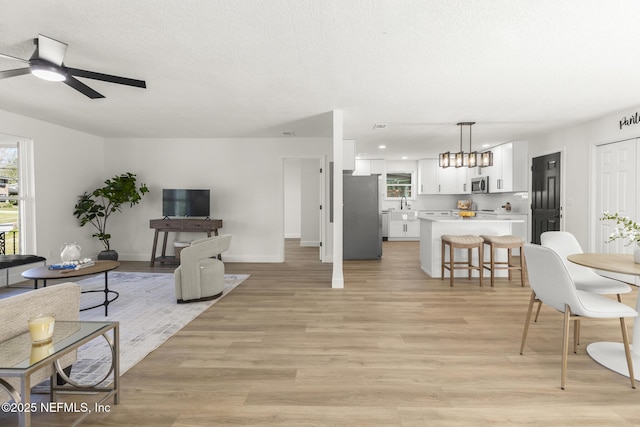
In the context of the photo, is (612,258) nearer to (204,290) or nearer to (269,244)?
(204,290)

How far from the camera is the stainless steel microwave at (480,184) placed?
757 centimetres

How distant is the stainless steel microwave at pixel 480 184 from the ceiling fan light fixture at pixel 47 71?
7.75 metres

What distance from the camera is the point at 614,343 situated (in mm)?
2561

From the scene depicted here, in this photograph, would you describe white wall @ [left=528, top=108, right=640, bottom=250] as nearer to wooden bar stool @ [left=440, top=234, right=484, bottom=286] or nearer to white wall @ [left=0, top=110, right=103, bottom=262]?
wooden bar stool @ [left=440, top=234, right=484, bottom=286]

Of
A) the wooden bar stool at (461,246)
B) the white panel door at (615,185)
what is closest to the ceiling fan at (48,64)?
the wooden bar stool at (461,246)

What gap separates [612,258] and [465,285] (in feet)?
7.10

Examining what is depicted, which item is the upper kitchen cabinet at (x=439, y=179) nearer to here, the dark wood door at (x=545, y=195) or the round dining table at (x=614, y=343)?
the dark wood door at (x=545, y=195)

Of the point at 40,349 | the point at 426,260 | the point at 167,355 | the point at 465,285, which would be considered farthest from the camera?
the point at 426,260

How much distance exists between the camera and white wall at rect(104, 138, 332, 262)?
641cm

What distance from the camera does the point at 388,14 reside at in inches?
84.7

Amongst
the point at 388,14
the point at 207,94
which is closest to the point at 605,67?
the point at 388,14

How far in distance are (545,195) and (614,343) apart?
14.0 ft

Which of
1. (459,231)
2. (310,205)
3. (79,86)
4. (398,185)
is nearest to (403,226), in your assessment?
(398,185)

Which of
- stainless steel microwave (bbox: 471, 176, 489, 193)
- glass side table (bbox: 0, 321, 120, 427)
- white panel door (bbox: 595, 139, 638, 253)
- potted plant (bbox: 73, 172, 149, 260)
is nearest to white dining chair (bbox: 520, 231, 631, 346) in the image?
white panel door (bbox: 595, 139, 638, 253)
